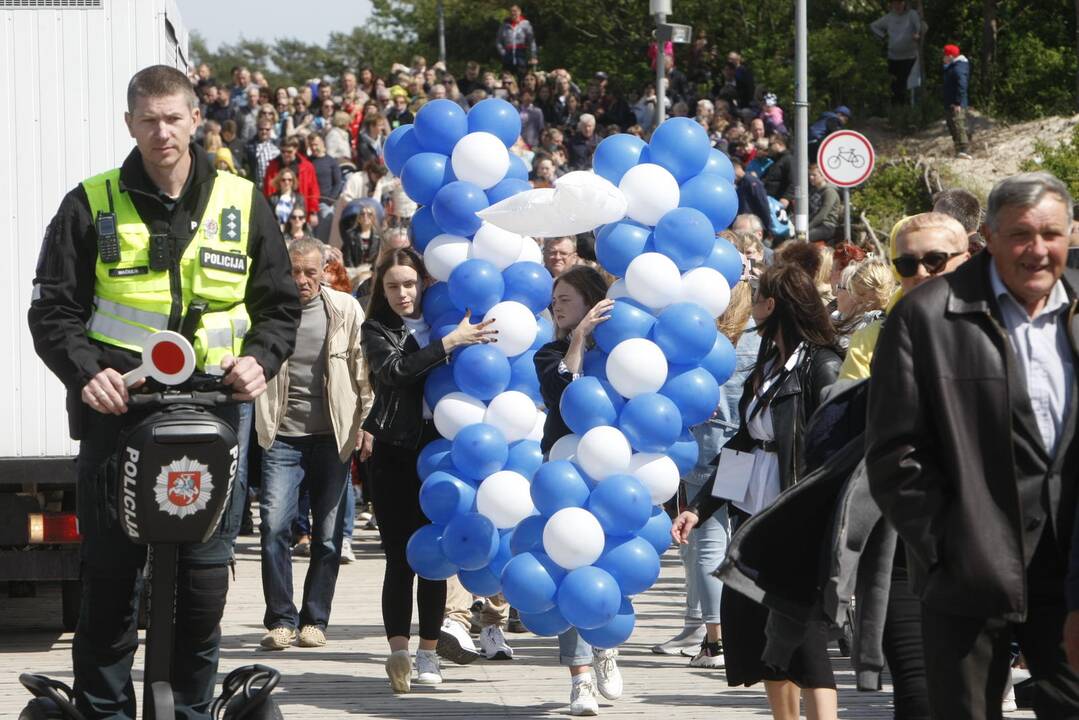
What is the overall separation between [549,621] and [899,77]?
27.6 meters

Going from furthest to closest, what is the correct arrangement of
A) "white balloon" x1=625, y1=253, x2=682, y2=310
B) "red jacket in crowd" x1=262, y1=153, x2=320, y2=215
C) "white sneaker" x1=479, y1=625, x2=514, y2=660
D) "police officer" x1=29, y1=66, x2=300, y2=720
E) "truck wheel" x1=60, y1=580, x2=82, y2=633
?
"red jacket in crowd" x1=262, y1=153, x2=320, y2=215 < "truck wheel" x1=60, y1=580, x2=82, y2=633 < "white sneaker" x1=479, y1=625, x2=514, y2=660 < "white balloon" x1=625, y1=253, x2=682, y2=310 < "police officer" x1=29, y1=66, x2=300, y2=720

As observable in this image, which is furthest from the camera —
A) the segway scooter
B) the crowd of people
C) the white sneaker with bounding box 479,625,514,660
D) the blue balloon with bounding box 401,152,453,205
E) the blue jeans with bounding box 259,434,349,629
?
the blue jeans with bounding box 259,434,349,629

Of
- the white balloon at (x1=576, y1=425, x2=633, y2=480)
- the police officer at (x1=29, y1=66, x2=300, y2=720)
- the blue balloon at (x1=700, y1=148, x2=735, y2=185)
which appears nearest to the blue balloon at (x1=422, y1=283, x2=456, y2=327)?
the white balloon at (x1=576, y1=425, x2=633, y2=480)

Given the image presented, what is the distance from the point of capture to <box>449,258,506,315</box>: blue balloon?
789cm

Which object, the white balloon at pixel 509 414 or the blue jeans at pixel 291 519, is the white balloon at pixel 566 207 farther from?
the blue jeans at pixel 291 519

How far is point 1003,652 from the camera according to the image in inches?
174

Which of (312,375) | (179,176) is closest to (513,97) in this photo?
(312,375)

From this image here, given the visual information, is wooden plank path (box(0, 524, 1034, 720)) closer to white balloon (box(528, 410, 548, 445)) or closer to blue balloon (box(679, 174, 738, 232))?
white balloon (box(528, 410, 548, 445))

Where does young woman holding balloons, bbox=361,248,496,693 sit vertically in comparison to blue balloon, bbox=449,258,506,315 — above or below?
below

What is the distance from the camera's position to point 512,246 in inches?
316

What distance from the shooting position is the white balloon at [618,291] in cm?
772

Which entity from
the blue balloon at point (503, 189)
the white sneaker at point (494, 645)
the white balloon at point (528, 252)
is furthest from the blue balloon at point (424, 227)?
the white sneaker at point (494, 645)

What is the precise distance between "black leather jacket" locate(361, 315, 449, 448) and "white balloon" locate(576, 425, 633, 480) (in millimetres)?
910

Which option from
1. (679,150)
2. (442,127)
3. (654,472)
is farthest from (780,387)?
(442,127)
